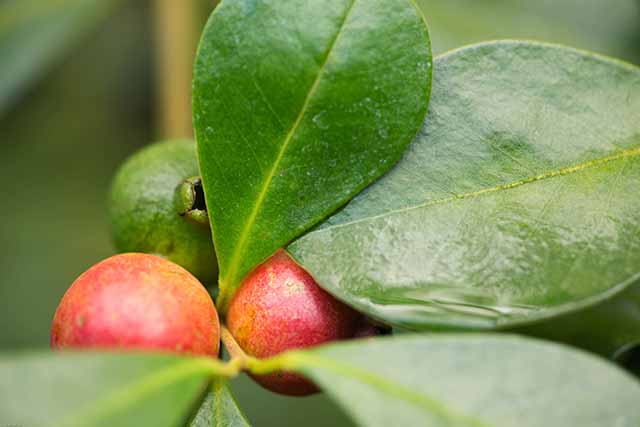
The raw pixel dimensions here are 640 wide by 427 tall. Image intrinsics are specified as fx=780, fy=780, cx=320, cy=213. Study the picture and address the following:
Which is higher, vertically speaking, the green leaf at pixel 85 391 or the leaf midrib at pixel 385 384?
the green leaf at pixel 85 391

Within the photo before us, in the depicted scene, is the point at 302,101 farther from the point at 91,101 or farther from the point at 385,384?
the point at 91,101

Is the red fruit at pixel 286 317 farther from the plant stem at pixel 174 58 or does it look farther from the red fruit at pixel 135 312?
the plant stem at pixel 174 58

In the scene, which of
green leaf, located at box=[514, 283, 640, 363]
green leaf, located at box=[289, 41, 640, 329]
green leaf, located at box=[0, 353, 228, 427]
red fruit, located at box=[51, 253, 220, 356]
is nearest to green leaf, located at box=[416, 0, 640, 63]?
green leaf, located at box=[289, 41, 640, 329]

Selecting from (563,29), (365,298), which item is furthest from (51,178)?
(365,298)

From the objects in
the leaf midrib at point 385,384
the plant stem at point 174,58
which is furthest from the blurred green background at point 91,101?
the leaf midrib at point 385,384

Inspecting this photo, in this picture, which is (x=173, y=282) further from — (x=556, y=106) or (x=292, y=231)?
(x=556, y=106)

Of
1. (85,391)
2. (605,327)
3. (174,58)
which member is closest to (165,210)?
(85,391)

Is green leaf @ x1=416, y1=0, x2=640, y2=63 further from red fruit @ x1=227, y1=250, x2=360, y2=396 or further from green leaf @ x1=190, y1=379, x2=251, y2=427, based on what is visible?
green leaf @ x1=190, y1=379, x2=251, y2=427
